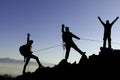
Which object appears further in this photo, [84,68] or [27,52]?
[27,52]

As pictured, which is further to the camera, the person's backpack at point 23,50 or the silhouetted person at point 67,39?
the person's backpack at point 23,50

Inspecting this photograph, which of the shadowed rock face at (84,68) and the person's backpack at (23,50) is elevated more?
the person's backpack at (23,50)

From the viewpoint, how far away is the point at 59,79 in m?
26.5

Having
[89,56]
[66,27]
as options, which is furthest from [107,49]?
[66,27]

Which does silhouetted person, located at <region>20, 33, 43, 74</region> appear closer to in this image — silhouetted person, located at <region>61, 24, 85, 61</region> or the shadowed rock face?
the shadowed rock face

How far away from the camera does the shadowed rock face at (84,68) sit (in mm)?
25250

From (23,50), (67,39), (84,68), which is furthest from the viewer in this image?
(23,50)

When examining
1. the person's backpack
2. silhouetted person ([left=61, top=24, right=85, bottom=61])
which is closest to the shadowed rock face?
silhouetted person ([left=61, top=24, right=85, bottom=61])

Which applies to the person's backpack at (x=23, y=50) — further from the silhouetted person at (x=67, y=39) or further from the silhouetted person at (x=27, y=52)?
the silhouetted person at (x=67, y=39)

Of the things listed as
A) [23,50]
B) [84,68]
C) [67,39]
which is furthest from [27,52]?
[84,68]

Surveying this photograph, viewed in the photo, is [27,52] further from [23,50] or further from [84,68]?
[84,68]

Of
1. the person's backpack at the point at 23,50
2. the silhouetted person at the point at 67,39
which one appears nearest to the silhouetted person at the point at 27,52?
the person's backpack at the point at 23,50

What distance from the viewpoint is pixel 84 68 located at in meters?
26.3

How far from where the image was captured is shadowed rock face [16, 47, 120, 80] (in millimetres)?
25250
